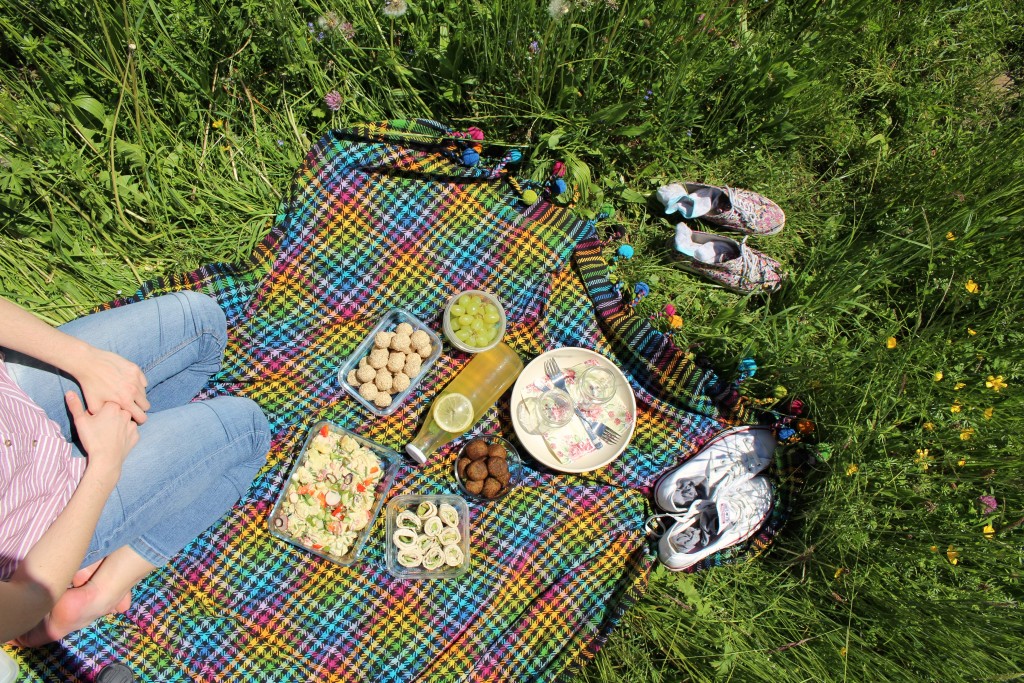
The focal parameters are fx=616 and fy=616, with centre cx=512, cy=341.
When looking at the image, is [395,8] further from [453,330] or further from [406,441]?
[406,441]

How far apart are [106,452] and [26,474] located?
24 cm

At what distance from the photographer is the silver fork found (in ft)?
9.52

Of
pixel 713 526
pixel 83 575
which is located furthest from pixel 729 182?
pixel 83 575

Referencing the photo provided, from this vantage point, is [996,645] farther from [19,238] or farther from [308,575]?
[19,238]

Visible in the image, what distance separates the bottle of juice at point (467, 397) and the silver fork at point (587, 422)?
0.15 metres

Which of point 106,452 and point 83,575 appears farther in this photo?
point 83,575

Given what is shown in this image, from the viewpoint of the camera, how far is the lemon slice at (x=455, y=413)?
110 inches

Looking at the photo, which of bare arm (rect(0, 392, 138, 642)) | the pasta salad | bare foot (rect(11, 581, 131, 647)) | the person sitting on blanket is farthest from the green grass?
bare foot (rect(11, 581, 131, 647))

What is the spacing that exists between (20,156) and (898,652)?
458 centimetres

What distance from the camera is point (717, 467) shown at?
290cm

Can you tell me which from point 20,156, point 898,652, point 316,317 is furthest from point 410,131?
point 898,652

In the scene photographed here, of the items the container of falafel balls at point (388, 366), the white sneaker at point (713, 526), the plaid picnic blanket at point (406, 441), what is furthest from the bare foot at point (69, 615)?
the white sneaker at point (713, 526)

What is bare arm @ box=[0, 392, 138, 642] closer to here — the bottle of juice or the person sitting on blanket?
the person sitting on blanket

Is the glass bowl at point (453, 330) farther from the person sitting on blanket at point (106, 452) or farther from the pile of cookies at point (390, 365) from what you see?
the person sitting on blanket at point (106, 452)
